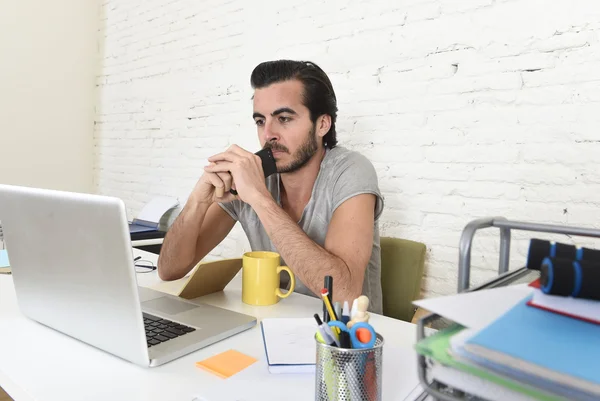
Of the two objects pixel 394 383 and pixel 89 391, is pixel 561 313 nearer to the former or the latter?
pixel 394 383

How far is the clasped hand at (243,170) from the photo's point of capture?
1.25 metres

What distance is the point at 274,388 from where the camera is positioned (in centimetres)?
63

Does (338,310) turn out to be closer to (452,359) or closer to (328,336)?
(328,336)

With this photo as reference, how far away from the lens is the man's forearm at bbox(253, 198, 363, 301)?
1062 mm

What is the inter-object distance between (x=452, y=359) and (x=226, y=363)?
1.50 ft

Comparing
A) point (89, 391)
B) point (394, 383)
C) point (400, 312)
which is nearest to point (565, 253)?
point (394, 383)

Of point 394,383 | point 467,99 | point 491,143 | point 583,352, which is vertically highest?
point 467,99

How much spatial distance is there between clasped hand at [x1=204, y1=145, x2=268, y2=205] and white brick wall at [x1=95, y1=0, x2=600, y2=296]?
1.94 ft

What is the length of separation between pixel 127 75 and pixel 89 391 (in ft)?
8.76

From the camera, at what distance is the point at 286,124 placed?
149 cm

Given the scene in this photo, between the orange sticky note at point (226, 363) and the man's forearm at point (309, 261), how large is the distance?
0.36 meters

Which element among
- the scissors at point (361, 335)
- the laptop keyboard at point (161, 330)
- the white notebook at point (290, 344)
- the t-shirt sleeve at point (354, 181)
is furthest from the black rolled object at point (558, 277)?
the t-shirt sleeve at point (354, 181)

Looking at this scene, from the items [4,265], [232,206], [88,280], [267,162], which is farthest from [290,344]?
[4,265]

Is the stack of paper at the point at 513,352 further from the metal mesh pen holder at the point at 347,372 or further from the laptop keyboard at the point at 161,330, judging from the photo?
the laptop keyboard at the point at 161,330
